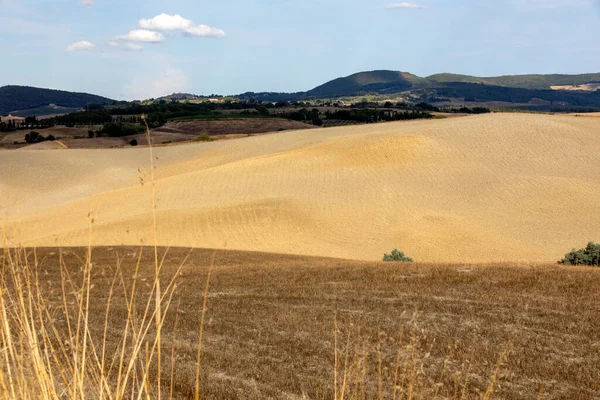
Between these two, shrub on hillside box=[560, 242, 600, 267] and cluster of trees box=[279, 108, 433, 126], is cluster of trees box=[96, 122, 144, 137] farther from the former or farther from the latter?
shrub on hillside box=[560, 242, 600, 267]

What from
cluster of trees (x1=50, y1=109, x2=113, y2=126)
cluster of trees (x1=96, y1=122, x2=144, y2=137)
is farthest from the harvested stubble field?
cluster of trees (x1=50, y1=109, x2=113, y2=126)

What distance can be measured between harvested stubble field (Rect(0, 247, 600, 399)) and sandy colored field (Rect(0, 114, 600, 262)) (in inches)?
618

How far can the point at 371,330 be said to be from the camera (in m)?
8.29

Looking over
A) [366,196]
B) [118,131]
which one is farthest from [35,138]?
[366,196]

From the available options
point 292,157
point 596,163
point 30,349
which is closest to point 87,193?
point 292,157

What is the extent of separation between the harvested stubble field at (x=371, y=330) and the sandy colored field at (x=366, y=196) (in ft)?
51.5

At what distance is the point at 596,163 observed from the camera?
43531mm

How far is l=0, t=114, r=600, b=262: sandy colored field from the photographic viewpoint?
3056 centimetres

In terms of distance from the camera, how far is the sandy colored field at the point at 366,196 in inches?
1203

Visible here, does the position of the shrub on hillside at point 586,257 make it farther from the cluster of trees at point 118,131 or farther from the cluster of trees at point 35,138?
the cluster of trees at point 118,131

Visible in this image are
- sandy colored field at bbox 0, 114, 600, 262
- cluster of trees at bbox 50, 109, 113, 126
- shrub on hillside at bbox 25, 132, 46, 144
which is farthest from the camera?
cluster of trees at bbox 50, 109, 113, 126

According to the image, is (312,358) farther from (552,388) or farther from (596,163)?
(596,163)

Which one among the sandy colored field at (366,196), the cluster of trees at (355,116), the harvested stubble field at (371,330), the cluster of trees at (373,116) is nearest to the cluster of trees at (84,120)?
the cluster of trees at (355,116)

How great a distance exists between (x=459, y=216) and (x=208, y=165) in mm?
26724
